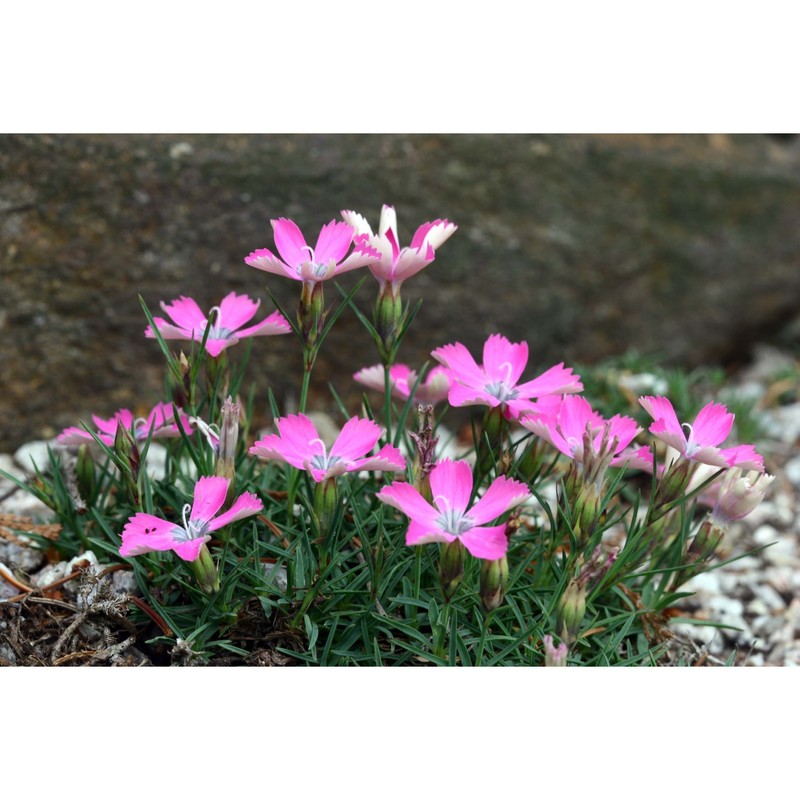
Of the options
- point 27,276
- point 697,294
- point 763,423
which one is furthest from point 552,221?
point 27,276

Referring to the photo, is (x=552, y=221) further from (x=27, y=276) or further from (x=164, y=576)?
(x=164, y=576)

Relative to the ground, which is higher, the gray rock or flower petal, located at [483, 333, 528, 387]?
flower petal, located at [483, 333, 528, 387]

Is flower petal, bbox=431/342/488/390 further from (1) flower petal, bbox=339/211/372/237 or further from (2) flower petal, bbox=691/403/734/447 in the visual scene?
(2) flower petal, bbox=691/403/734/447

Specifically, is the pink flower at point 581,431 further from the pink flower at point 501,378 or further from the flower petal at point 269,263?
the flower petal at point 269,263

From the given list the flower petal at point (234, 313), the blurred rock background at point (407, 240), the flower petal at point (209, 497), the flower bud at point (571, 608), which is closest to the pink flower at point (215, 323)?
the flower petal at point (234, 313)

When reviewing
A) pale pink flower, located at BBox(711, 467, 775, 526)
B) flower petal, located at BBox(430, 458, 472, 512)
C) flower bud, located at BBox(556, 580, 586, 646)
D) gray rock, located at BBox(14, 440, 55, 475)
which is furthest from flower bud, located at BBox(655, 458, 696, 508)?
gray rock, located at BBox(14, 440, 55, 475)

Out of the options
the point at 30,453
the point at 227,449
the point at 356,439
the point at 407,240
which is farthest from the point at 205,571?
the point at 407,240
